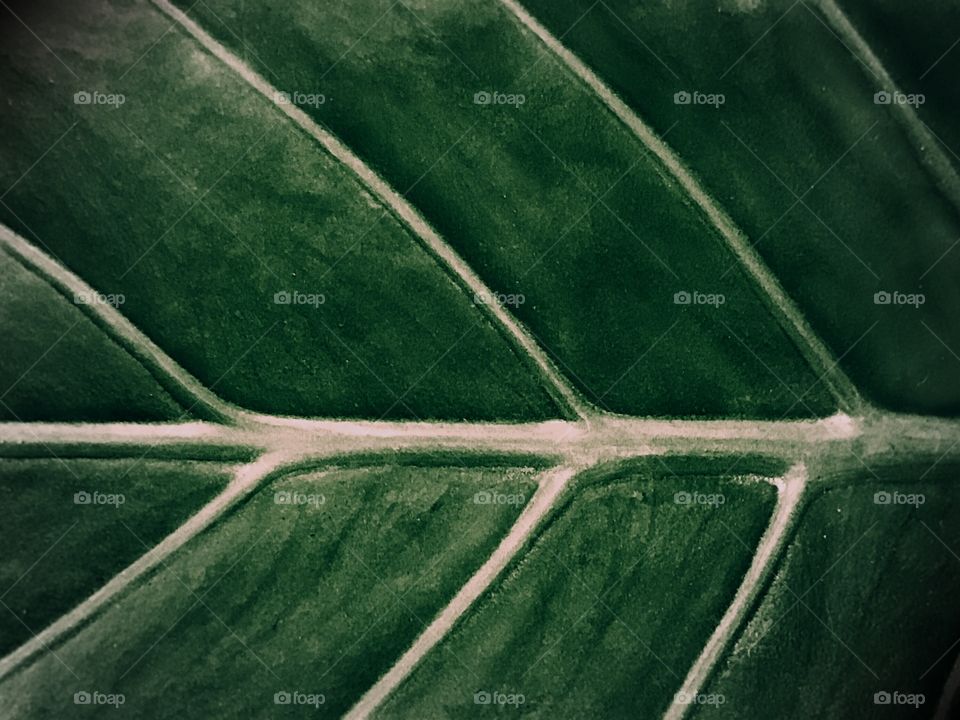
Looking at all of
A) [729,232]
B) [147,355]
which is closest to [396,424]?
[147,355]

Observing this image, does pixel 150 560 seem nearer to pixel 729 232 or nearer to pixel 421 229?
pixel 421 229

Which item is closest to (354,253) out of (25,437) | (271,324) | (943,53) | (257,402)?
(271,324)

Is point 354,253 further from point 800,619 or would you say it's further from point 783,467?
point 800,619

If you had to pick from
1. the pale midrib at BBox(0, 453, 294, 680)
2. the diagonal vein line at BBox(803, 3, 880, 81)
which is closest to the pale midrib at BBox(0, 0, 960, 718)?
the pale midrib at BBox(0, 453, 294, 680)

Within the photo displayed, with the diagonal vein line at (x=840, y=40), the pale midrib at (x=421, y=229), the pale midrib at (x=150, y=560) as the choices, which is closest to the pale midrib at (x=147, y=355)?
the pale midrib at (x=150, y=560)

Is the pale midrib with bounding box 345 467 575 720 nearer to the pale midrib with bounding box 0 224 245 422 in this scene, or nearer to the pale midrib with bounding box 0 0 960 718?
the pale midrib with bounding box 0 0 960 718
